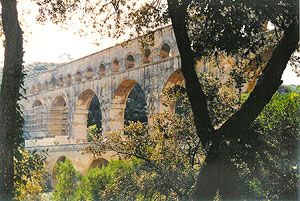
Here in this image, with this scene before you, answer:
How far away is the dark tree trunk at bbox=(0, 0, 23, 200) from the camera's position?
6.03 metres

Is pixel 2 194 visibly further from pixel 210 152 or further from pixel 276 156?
pixel 276 156

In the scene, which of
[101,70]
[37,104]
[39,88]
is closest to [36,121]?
[37,104]

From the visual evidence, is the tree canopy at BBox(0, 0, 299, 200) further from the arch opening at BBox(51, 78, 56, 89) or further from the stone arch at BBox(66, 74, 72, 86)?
the arch opening at BBox(51, 78, 56, 89)

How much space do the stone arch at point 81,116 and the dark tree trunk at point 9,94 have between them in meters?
18.7

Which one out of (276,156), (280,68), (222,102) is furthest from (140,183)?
(280,68)

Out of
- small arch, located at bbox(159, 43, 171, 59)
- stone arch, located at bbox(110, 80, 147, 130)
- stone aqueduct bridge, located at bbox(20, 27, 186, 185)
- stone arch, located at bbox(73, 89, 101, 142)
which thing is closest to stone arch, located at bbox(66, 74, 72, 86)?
stone aqueduct bridge, located at bbox(20, 27, 186, 185)

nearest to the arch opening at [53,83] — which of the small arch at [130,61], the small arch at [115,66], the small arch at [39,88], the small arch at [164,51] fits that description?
the small arch at [39,88]

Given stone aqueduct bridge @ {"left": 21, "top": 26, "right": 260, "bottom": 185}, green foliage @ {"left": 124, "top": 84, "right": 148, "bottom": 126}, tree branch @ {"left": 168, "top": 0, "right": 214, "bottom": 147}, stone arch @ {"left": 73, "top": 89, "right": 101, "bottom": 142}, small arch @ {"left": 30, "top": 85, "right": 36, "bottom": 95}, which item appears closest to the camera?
tree branch @ {"left": 168, "top": 0, "right": 214, "bottom": 147}

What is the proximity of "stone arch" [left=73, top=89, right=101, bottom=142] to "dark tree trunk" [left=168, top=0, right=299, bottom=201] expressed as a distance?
20.1 meters

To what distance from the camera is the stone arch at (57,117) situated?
1129 inches

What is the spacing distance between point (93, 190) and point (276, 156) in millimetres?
11636

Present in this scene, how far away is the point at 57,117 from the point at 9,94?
76.4 feet

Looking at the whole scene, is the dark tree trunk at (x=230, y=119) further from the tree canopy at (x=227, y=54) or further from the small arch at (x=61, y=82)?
the small arch at (x=61, y=82)

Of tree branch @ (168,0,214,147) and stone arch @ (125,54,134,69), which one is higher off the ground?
stone arch @ (125,54,134,69)
